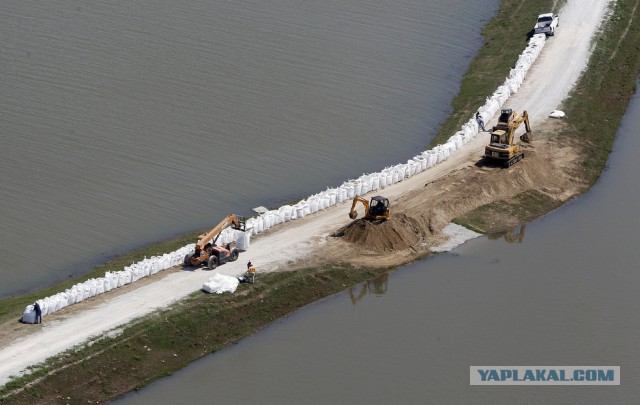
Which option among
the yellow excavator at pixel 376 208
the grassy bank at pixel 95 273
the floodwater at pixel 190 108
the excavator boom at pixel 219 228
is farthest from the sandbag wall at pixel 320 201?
the yellow excavator at pixel 376 208

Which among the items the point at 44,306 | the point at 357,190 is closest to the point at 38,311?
the point at 44,306

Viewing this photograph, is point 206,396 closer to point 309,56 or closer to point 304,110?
point 304,110

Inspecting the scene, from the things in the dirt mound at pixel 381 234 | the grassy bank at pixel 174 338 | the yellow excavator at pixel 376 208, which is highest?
the yellow excavator at pixel 376 208

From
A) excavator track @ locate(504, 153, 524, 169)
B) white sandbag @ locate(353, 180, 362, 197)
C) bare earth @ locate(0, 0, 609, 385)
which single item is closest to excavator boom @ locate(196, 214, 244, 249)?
bare earth @ locate(0, 0, 609, 385)

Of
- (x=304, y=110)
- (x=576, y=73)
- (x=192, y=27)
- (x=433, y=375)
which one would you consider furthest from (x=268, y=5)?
(x=433, y=375)

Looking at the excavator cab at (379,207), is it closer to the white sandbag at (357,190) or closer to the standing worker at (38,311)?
the white sandbag at (357,190)

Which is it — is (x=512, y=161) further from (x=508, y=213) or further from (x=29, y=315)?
(x=29, y=315)
